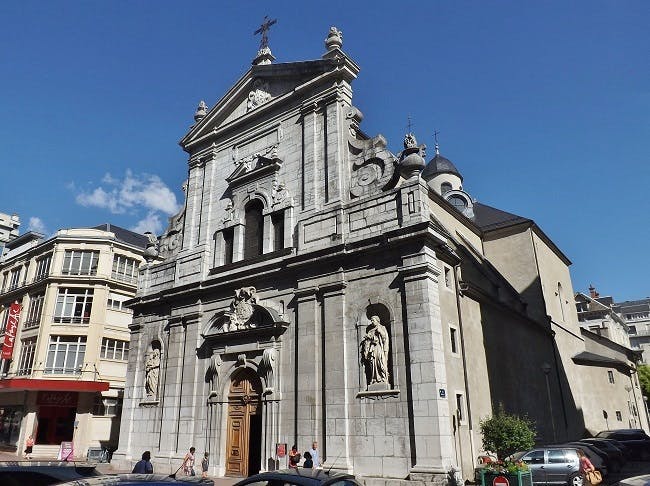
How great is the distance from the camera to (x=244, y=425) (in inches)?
→ 658

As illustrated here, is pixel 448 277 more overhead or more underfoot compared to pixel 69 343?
more underfoot

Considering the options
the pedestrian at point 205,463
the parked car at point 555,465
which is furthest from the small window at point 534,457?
the pedestrian at point 205,463

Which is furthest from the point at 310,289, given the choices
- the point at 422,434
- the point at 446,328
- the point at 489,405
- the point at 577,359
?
the point at 577,359

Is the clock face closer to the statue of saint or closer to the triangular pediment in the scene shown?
the triangular pediment

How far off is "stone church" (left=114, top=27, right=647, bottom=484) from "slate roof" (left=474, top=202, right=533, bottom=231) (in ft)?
16.8

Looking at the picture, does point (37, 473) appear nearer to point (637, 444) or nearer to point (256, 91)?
point (256, 91)

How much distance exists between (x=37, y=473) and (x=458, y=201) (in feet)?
101

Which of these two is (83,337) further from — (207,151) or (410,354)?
(410,354)

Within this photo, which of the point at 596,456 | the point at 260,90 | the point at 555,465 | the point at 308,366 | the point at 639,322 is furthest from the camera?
the point at 639,322

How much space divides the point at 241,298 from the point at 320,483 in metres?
11.9

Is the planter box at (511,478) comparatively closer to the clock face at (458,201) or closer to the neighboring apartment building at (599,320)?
the clock face at (458,201)

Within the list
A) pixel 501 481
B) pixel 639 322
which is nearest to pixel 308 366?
pixel 501 481

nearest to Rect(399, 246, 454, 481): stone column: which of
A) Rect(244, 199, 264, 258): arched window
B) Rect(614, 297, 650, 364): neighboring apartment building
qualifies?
Rect(244, 199, 264, 258): arched window

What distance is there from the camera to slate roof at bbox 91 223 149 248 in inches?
1394
